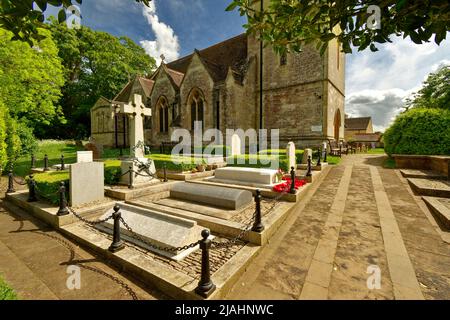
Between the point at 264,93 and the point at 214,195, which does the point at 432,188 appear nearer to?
the point at 214,195

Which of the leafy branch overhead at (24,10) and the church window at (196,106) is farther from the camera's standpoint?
the church window at (196,106)

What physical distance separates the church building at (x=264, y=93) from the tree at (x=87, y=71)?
54.9 feet

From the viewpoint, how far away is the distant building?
56.3m

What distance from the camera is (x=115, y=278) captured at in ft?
10.6

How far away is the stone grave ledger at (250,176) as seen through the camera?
761 cm

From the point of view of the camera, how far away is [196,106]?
20.7m

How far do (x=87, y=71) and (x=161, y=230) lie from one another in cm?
4404

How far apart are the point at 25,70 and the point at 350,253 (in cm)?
1576

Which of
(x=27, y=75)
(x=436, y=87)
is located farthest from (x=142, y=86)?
(x=436, y=87)

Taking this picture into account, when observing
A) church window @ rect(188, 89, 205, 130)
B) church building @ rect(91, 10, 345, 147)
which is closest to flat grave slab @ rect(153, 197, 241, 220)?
church building @ rect(91, 10, 345, 147)

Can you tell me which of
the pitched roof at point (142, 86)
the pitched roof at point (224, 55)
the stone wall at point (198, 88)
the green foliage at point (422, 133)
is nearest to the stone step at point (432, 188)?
the green foliage at point (422, 133)

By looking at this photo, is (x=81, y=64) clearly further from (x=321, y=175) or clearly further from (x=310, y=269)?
(x=310, y=269)

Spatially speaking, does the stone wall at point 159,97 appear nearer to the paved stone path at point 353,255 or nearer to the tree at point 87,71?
the tree at point 87,71

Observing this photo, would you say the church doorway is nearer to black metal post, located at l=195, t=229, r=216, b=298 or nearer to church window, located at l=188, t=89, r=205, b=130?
church window, located at l=188, t=89, r=205, b=130
